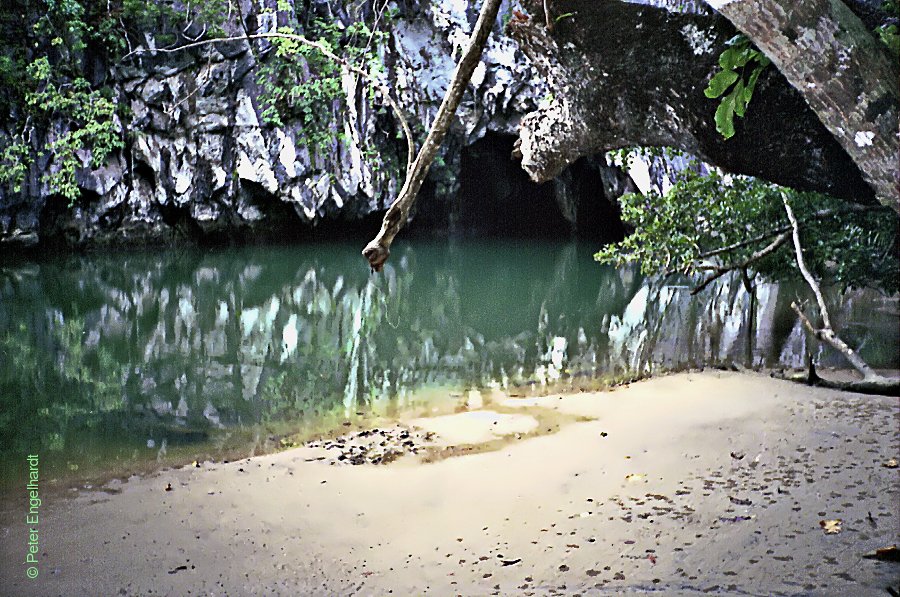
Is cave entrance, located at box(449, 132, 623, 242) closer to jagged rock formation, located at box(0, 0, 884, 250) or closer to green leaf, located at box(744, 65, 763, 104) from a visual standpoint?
jagged rock formation, located at box(0, 0, 884, 250)

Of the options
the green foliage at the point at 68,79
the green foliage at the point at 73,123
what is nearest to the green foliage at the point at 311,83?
the green foliage at the point at 68,79

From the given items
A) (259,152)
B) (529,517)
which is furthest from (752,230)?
(259,152)

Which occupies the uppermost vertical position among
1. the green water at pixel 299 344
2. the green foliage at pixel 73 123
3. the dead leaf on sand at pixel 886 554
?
the green foliage at pixel 73 123

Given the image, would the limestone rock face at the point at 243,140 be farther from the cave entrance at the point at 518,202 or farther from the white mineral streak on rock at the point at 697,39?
the white mineral streak on rock at the point at 697,39

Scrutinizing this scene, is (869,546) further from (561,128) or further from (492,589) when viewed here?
(561,128)

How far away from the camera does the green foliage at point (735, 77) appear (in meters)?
2.26

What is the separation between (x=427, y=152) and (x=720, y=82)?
3.45ft

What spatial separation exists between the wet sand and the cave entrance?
1516 centimetres

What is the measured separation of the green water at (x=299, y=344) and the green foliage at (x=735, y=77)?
3695 millimetres

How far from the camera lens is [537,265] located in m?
14.9

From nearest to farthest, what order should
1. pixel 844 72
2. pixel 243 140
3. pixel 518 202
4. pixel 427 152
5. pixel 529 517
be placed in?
1. pixel 844 72
2. pixel 427 152
3. pixel 529 517
4. pixel 243 140
5. pixel 518 202

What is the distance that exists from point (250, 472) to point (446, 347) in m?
4.01

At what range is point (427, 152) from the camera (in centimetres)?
179

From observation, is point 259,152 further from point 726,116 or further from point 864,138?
Answer: point 864,138
